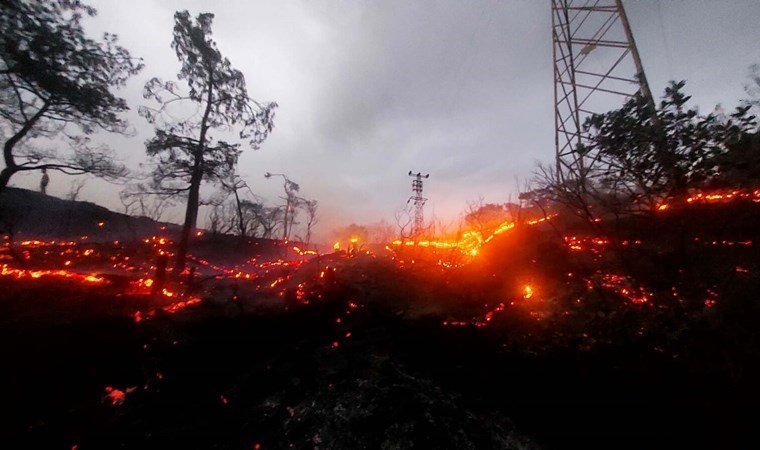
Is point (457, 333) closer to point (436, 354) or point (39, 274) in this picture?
point (436, 354)

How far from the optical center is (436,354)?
342 inches

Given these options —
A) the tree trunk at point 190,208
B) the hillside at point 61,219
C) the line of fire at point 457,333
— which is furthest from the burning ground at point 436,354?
the hillside at point 61,219

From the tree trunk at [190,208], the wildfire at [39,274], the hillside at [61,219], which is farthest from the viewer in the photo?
the hillside at [61,219]

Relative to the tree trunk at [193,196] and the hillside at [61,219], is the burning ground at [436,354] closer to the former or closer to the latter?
the tree trunk at [193,196]

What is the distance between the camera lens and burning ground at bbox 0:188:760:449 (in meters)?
6.03

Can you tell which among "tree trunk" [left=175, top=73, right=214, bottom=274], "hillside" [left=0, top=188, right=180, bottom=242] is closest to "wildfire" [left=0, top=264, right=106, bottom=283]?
"tree trunk" [left=175, top=73, right=214, bottom=274]

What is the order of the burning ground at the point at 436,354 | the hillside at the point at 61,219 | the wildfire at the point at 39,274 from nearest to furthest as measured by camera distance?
the burning ground at the point at 436,354 < the wildfire at the point at 39,274 < the hillside at the point at 61,219

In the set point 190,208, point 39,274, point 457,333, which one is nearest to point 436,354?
point 457,333

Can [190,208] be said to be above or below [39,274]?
Answer: above

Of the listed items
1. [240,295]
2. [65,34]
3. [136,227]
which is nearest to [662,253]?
[240,295]

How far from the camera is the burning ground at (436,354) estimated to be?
6.03 m

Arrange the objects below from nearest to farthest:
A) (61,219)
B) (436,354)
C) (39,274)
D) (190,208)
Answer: (436,354) < (39,274) < (190,208) < (61,219)

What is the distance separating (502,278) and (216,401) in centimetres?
1076

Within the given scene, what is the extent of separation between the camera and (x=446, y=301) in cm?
1173
